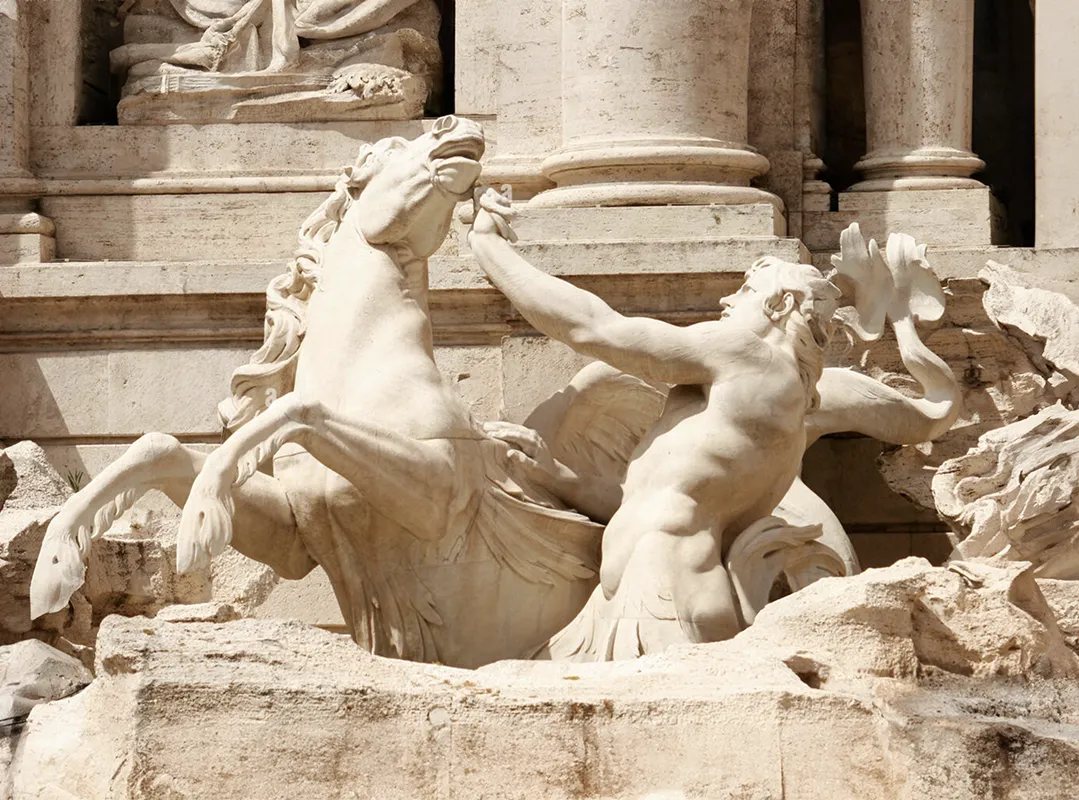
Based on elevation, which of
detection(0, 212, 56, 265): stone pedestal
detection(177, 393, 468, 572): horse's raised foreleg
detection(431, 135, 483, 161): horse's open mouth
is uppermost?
detection(431, 135, 483, 161): horse's open mouth

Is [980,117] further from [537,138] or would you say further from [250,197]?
[250,197]

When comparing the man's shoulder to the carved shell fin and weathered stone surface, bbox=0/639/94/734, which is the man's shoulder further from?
weathered stone surface, bbox=0/639/94/734

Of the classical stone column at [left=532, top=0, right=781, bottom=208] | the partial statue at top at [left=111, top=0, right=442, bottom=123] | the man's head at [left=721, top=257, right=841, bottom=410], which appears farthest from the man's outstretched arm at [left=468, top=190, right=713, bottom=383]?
the partial statue at top at [left=111, top=0, right=442, bottom=123]

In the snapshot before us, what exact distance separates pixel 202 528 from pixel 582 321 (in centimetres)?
152

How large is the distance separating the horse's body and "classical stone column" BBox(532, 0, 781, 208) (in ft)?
5.85

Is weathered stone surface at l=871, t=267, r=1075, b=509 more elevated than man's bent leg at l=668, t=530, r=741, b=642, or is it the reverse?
weathered stone surface at l=871, t=267, r=1075, b=509

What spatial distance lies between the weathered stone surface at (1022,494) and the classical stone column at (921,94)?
146cm

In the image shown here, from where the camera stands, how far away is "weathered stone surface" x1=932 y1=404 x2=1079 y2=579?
28.8 feet

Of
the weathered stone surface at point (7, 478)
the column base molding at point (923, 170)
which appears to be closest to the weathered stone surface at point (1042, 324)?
the column base molding at point (923, 170)

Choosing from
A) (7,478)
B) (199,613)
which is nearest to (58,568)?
(199,613)

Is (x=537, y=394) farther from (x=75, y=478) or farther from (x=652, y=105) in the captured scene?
(x=75, y=478)

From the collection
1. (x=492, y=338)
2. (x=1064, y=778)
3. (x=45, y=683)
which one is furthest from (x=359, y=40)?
(x=1064, y=778)

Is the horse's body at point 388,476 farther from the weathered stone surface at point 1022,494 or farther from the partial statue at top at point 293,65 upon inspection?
the partial statue at top at point 293,65

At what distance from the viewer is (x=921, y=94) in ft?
33.8
